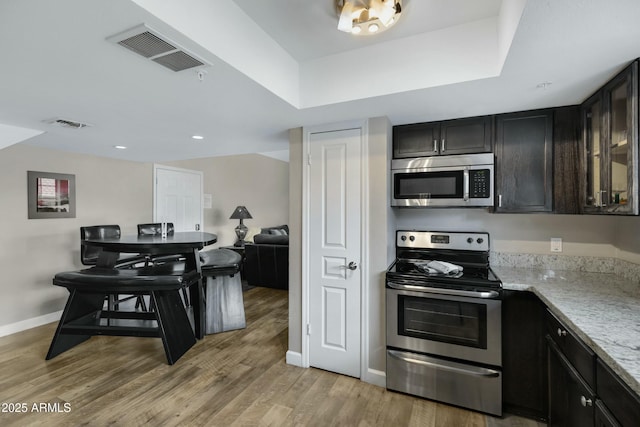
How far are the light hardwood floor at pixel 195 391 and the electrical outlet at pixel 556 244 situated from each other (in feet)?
4.16

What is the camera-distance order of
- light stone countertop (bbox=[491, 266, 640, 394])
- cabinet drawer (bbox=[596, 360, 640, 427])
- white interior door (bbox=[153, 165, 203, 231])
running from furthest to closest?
white interior door (bbox=[153, 165, 203, 231])
light stone countertop (bbox=[491, 266, 640, 394])
cabinet drawer (bbox=[596, 360, 640, 427])

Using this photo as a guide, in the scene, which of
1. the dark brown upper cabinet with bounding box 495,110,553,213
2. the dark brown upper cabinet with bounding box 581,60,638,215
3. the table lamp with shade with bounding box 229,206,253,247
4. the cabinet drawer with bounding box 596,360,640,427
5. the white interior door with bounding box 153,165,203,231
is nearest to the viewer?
the cabinet drawer with bounding box 596,360,640,427

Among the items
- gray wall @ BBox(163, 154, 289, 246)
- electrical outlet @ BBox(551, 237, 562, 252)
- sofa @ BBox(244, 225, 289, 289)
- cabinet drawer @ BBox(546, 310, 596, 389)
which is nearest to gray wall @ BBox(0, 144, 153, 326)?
gray wall @ BBox(163, 154, 289, 246)

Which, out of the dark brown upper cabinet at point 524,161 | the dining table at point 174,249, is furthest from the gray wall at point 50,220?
the dark brown upper cabinet at point 524,161

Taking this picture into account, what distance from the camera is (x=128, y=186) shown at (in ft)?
14.9

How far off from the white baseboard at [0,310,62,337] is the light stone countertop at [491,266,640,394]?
16.0 ft

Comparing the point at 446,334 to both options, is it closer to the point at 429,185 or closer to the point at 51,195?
the point at 429,185

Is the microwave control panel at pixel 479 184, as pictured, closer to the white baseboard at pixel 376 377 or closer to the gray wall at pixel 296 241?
the gray wall at pixel 296 241

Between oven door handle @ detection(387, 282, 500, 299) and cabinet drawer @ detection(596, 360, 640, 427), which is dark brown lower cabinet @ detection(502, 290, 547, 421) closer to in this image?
oven door handle @ detection(387, 282, 500, 299)

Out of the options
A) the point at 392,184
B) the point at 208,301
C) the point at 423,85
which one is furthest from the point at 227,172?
the point at 423,85

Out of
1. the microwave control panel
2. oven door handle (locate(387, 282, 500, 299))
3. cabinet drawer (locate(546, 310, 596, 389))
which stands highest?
the microwave control panel

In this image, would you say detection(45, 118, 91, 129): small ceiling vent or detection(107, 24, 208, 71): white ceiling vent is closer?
detection(107, 24, 208, 71): white ceiling vent

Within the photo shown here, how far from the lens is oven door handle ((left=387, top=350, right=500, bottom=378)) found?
2010mm

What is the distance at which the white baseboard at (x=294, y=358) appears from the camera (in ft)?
8.77
